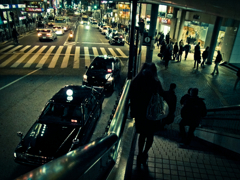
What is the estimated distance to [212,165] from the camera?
3479mm

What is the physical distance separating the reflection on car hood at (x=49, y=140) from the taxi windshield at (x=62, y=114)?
0.20m

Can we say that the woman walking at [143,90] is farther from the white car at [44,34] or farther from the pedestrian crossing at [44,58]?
the white car at [44,34]

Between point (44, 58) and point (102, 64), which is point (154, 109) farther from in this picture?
point (44, 58)

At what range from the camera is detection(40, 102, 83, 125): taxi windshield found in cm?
609

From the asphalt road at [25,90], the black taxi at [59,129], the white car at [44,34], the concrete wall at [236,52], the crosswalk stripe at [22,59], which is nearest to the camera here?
the black taxi at [59,129]

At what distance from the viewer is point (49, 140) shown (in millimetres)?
5418

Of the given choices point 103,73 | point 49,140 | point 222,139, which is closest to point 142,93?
point 222,139

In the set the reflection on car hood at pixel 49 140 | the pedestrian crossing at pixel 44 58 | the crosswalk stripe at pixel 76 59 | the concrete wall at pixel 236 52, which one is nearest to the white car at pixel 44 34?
the pedestrian crossing at pixel 44 58

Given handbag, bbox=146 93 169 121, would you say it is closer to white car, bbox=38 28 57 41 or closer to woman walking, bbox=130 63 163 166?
woman walking, bbox=130 63 163 166

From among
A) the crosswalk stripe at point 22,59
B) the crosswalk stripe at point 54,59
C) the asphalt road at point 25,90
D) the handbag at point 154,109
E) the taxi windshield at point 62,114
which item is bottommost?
the crosswalk stripe at point 54,59

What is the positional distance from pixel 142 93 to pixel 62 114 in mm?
4226

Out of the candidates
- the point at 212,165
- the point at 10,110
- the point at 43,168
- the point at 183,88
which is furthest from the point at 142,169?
the point at 183,88

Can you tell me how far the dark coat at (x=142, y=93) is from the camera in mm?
2695

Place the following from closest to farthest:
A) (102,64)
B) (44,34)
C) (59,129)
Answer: (59,129), (102,64), (44,34)
